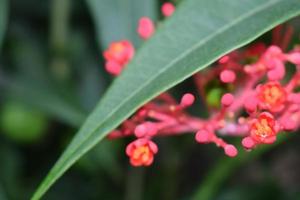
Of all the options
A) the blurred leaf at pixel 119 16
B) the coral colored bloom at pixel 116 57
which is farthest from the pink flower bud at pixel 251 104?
the blurred leaf at pixel 119 16

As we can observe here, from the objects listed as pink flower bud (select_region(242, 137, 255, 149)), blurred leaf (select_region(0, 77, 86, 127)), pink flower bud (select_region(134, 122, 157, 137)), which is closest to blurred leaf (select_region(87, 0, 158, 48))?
blurred leaf (select_region(0, 77, 86, 127))

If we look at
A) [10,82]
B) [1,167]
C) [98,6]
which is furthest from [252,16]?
[1,167]

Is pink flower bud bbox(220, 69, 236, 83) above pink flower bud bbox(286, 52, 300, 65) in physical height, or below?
above

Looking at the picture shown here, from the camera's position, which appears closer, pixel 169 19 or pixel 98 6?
pixel 169 19

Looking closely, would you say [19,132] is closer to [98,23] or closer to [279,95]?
[98,23]

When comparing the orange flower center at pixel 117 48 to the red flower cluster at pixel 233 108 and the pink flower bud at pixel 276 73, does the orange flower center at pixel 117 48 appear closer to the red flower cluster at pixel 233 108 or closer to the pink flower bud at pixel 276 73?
the red flower cluster at pixel 233 108

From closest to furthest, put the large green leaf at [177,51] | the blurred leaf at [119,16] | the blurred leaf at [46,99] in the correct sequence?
the large green leaf at [177,51] → the blurred leaf at [119,16] → the blurred leaf at [46,99]

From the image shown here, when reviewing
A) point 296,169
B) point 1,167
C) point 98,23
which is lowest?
point 296,169

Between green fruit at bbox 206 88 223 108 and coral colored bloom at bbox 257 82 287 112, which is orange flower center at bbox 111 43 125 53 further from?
coral colored bloom at bbox 257 82 287 112
